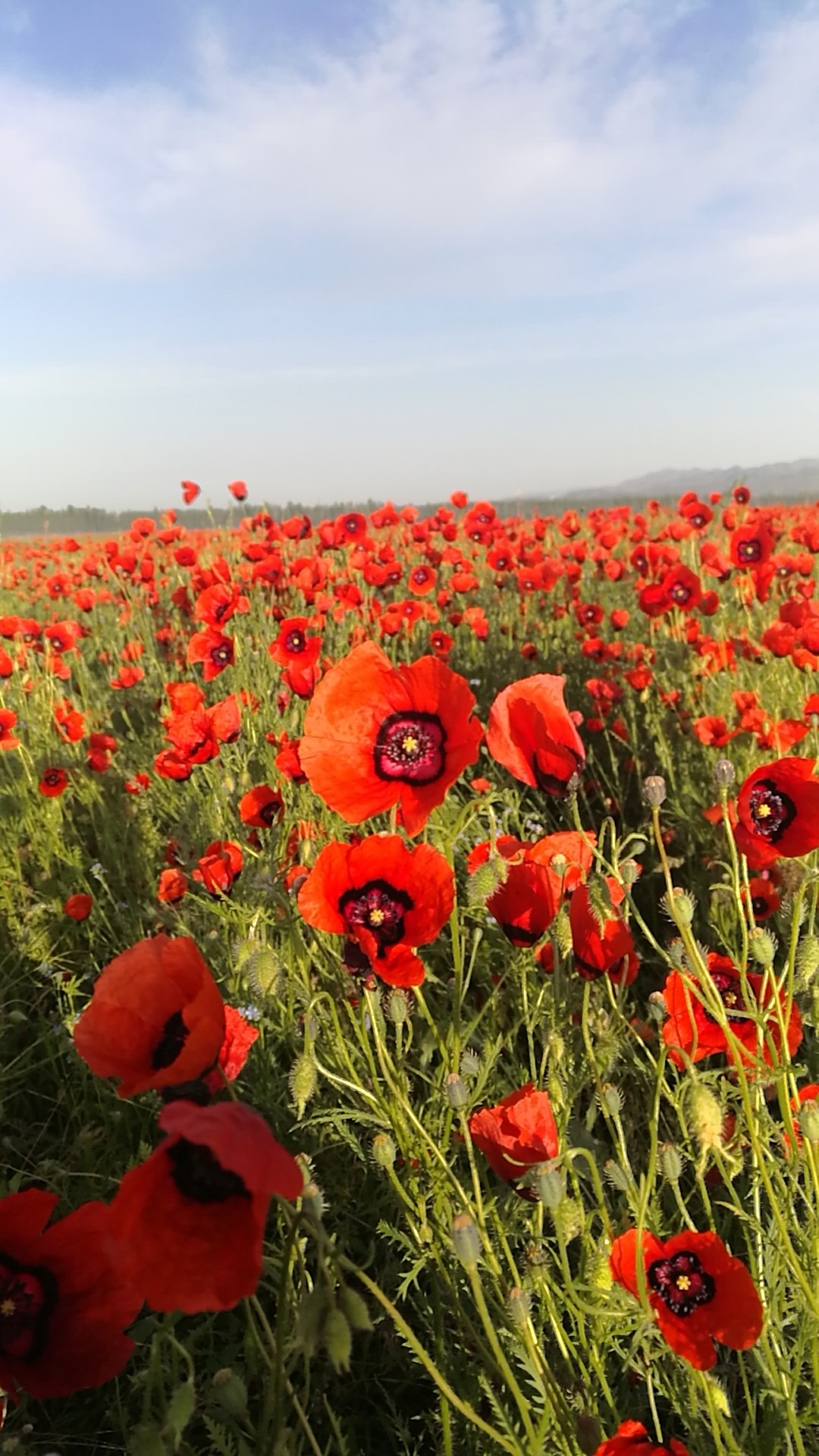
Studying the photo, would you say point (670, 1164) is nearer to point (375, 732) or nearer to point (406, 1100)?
point (406, 1100)

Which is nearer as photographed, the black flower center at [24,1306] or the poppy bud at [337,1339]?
the poppy bud at [337,1339]

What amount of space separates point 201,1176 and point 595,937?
841 mm

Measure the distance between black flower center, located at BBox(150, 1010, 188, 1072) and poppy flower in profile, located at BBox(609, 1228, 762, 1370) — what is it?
67 cm

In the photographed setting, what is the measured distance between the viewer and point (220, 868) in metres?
2.33

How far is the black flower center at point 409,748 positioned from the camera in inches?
59.6

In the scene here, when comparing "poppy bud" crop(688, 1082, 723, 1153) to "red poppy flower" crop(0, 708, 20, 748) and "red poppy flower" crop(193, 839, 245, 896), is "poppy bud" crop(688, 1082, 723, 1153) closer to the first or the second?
"red poppy flower" crop(193, 839, 245, 896)

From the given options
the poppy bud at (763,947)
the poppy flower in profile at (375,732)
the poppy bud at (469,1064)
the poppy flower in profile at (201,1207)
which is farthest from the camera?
the poppy flower in profile at (375,732)

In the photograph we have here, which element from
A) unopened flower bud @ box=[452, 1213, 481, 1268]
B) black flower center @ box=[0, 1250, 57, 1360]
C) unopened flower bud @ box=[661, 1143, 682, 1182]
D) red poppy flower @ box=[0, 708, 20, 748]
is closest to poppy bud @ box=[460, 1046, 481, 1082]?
unopened flower bud @ box=[661, 1143, 682, 1182]

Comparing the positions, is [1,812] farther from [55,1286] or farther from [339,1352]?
[339,1352]

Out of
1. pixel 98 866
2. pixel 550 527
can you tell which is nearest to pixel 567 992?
pixel 98 866

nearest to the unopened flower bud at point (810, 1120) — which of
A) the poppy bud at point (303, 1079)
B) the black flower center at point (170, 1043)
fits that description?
the poppy bud at point (303, 1079)

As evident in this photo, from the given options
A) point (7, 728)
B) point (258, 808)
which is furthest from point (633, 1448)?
point (7, 728)

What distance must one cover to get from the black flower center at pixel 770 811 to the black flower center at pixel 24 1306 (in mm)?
1381

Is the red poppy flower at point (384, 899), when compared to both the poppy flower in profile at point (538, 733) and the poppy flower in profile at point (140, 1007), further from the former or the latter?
the poppy flower in profile at point (140, 1007)
